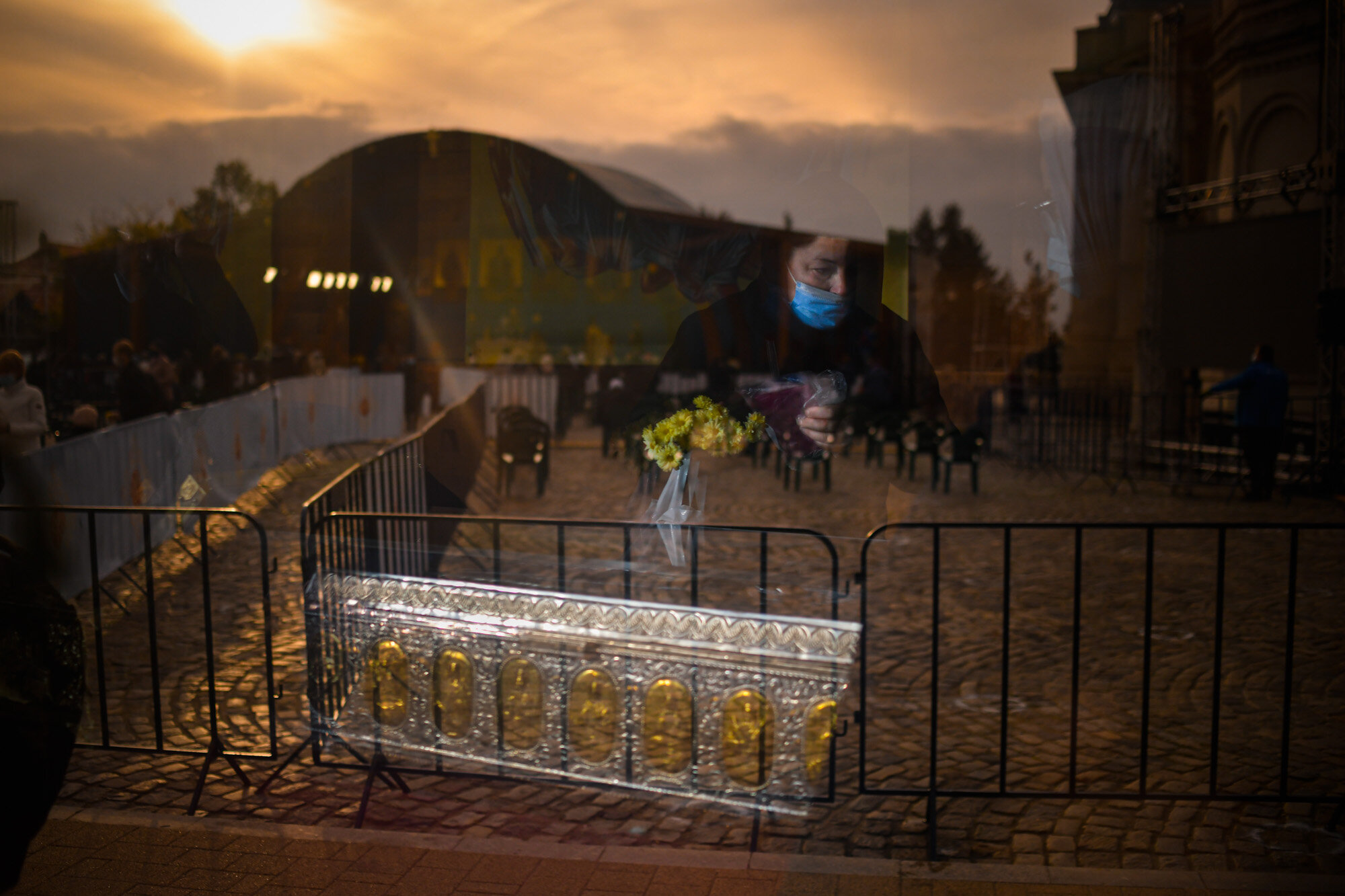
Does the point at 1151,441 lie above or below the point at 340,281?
below

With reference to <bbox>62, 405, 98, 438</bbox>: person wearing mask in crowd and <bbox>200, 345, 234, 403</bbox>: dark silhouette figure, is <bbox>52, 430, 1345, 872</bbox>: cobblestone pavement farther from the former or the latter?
<bbox>200, 345, 234, 403</bbox>: dark silhouette figure

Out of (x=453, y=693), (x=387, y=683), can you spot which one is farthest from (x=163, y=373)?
(x=453, y=693)

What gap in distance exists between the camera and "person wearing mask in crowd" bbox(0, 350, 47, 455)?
5.67 m

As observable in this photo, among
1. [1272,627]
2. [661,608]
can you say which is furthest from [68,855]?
[1272,627]

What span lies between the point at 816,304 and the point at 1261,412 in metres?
10.1

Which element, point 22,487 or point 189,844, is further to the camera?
point 22,487

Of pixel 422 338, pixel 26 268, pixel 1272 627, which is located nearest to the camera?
pixel 422 338

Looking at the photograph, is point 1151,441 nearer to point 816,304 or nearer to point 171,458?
point 171,458

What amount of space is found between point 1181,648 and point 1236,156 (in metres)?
14.7

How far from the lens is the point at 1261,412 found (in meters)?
11.0

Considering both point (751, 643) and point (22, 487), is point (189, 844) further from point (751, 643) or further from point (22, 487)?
point (22, 487)

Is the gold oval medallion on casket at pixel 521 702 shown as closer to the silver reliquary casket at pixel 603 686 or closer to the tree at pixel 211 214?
the silver reliquary casket at pixel 603 686

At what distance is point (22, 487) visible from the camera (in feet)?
15.0

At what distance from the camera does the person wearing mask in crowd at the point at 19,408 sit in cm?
567
